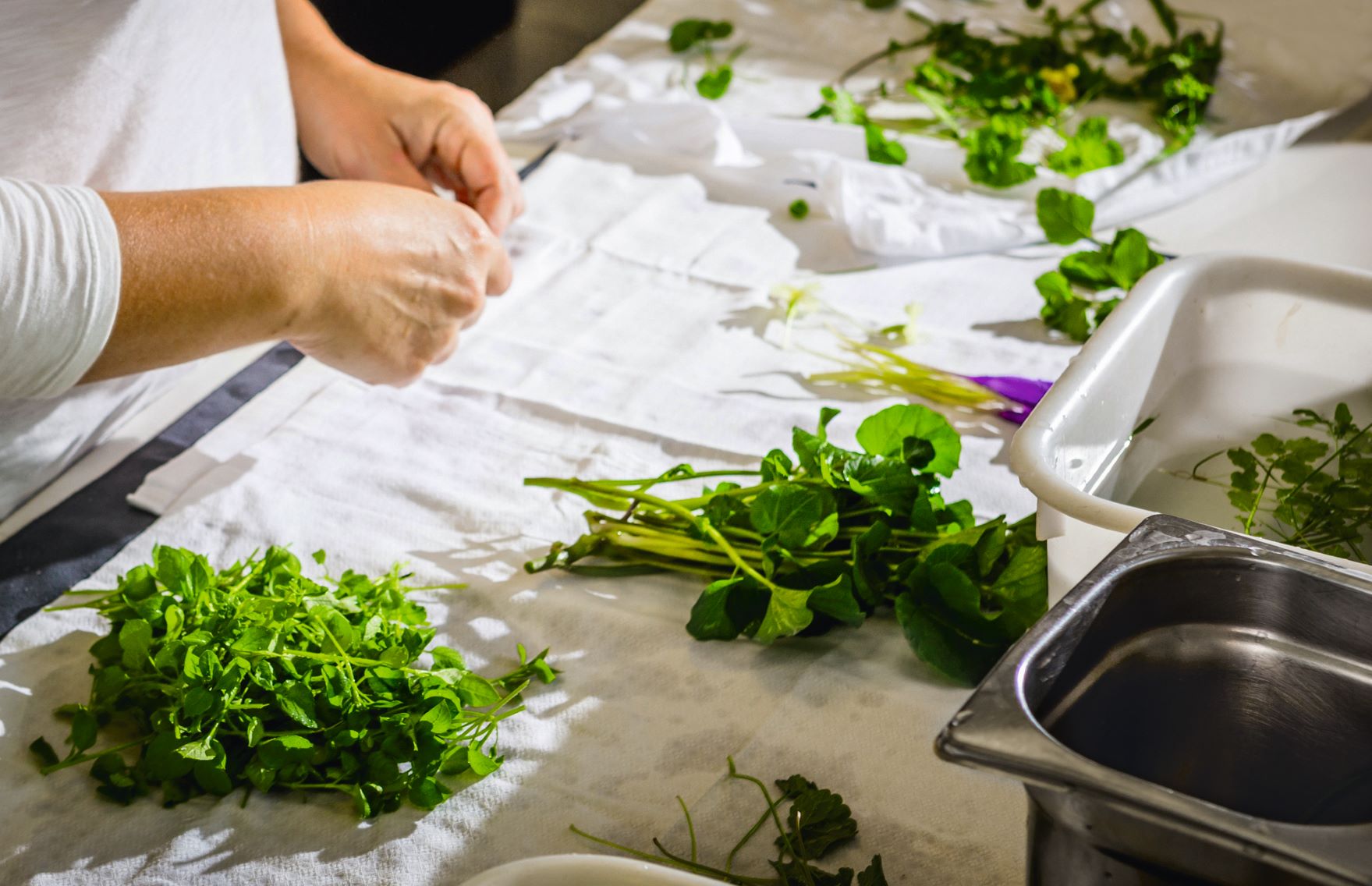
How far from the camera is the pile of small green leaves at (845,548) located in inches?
23.8

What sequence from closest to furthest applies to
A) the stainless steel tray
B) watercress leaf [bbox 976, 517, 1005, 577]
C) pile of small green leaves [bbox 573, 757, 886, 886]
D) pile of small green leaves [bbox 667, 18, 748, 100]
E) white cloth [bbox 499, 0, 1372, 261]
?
the stainless steel tray
pile of small green leaves [bbox 573, 757, 886, 886]
watercress leaf [bbox 976, 517, 1005, 577]
white cloth [bbox 499, 0, 1372, 261]
pile of small green leaves [bbox 667, 18, 748, 100]

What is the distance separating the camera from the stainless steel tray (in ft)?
1.19

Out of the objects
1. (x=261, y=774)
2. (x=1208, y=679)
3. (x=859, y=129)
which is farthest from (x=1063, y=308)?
(x=261, y=774)

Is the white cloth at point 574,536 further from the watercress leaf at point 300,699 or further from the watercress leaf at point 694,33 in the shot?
the watercress leaf at point 694,33

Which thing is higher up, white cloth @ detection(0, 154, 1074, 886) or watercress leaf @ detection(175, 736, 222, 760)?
watercress leaf @ detection(175, 736, 222, 760)

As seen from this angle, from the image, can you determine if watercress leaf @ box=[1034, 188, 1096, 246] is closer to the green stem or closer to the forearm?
the forearm

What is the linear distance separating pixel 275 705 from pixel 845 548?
31 centimetres

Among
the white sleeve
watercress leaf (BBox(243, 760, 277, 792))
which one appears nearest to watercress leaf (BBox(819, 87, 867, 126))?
the white sleeve

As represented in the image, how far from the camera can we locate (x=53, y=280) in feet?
1.86

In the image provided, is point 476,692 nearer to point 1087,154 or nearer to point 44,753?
point 44,753

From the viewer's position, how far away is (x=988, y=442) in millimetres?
816

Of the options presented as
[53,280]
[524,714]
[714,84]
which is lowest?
[524,714]

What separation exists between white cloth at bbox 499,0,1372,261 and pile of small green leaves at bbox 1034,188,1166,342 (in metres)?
0.05

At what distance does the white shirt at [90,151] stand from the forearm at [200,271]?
0.06 feet
